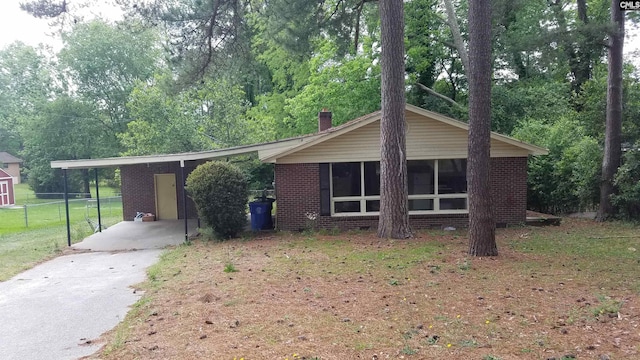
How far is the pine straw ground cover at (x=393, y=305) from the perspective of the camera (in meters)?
4.12

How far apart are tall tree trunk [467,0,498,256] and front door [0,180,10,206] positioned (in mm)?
38488

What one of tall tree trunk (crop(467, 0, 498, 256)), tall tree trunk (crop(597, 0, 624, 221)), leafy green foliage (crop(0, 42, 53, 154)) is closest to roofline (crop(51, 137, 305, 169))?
tall tree trunk (crop(467, 0, 498, 256))

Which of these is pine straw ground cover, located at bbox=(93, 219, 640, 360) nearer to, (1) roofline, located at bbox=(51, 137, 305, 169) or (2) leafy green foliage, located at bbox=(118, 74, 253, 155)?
(1) roofline, located at bbox=(51, 137, 305, 169)

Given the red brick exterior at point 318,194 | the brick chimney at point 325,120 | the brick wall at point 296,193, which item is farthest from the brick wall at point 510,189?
the brick chimney at point 325,120

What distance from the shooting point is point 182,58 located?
12.2 metres

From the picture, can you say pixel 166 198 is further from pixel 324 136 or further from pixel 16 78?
pixel 16 78

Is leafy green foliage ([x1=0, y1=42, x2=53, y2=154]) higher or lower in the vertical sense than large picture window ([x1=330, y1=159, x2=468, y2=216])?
higher

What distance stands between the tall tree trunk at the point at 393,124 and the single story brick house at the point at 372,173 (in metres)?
1.88

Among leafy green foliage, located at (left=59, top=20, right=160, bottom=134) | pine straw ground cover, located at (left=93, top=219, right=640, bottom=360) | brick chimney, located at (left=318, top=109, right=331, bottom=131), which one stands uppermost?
leafy green foliage, located at (left=59, top=20, right=160, bottom=134)

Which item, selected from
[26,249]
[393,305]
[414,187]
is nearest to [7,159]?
[26,249]

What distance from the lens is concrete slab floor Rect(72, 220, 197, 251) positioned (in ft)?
39.0

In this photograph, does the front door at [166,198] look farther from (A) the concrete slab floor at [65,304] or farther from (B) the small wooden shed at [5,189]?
(B) the small wooden shed at [5,189]

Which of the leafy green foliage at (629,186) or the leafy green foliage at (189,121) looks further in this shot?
the leafy green foliage at (189,121)

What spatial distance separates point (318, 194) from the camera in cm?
1263
